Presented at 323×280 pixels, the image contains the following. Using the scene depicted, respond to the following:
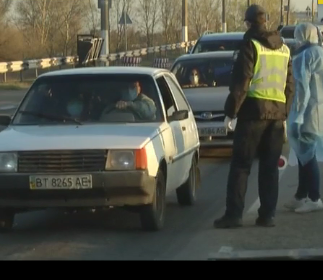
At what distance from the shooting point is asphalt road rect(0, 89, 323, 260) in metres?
8.11

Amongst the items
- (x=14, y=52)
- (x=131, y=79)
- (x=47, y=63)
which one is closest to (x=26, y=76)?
(x=14, y=52)

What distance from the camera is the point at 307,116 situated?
32.6 ft

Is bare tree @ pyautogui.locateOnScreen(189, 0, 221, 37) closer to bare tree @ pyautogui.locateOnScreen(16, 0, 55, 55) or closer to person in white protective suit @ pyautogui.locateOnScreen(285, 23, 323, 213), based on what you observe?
bare tree @ pyautogui.locateOnScreen(16, 0, 55, 55)

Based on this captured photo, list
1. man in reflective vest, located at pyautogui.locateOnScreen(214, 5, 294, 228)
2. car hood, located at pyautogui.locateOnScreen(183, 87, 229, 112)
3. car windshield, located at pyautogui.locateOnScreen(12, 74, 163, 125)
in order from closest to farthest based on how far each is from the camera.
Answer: man in reflective vest, located at pyautogui.locateOnScreen(214, 5, 294, 228) → car windshield, located at pyautogui.locateOnScreen(12, 74, 163, 125) → car hood, located at pyautogui.locateOnScreen(183, 87, 229, 112)

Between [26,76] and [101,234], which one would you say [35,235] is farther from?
[26,76]

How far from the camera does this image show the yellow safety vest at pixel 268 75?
29.2 feet

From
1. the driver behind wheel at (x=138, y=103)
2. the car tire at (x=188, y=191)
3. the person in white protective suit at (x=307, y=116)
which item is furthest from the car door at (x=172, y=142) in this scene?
the person in white protective suit at (x=307, y=116)

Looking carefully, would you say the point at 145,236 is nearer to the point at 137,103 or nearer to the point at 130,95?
the point at 137,103

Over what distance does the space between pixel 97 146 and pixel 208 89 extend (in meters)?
7.57

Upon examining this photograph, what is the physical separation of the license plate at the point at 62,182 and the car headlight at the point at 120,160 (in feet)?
0.78

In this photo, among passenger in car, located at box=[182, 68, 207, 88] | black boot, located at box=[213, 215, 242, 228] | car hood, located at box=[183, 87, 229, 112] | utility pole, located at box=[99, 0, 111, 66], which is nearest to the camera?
black boot, located at box=[213, 215, 242, 228]

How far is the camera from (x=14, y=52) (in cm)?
5838

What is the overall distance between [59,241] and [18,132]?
4.03ft

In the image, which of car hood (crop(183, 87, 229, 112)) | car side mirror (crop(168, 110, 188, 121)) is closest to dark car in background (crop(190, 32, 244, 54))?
car hood (crop(183, 87, 229, 112))
